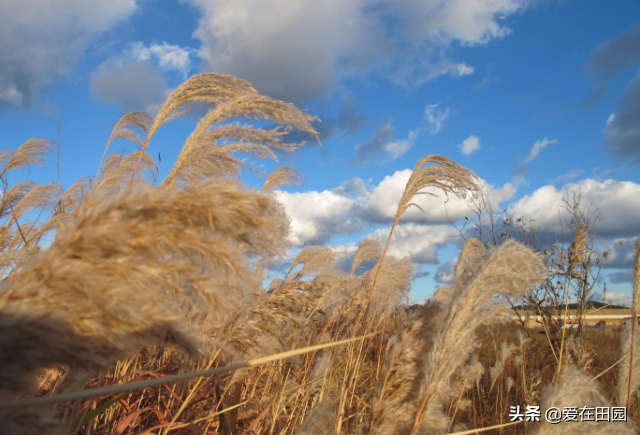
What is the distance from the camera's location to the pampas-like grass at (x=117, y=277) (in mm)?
597

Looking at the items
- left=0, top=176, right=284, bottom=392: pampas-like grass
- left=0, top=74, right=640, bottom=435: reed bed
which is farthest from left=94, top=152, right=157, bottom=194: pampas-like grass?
left=0, top=176, right=284, bottom=392: pampas-like grass

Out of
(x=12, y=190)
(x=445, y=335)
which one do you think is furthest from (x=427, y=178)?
(x=12, y=190)

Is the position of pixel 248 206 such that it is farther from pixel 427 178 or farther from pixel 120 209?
pixel 427 178

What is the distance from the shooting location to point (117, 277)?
0.63 metres

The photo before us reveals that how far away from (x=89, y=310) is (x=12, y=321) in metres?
0.10

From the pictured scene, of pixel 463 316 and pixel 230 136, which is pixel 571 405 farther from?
pixel 230 136

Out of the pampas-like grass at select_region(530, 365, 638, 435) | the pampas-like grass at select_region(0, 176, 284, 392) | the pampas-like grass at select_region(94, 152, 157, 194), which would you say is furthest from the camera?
the pampas-like grass at select_region(94, 152, 157, 194)

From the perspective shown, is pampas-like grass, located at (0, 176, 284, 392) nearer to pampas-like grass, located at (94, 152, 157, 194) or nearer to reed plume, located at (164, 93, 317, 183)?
reed plume, located at (164, 93, 317, 183)

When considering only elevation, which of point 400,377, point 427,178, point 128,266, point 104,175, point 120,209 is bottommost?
point 400,377

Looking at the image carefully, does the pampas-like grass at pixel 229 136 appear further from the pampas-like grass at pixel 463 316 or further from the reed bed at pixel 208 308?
the pampas-like grass at pixel 463 316

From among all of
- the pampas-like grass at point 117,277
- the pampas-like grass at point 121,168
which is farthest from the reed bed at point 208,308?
the pampas-like grass at point 121,168

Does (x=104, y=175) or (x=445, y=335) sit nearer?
(x=445, y=335)

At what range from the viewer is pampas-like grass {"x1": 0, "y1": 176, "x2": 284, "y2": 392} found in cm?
Answer: 60

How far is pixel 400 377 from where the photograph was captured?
1.42 metres
